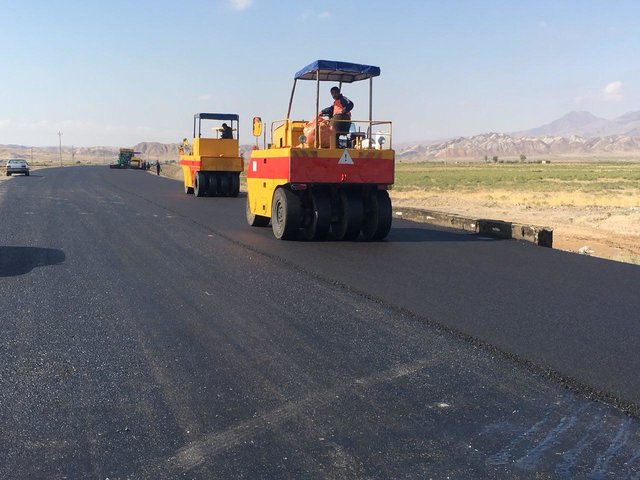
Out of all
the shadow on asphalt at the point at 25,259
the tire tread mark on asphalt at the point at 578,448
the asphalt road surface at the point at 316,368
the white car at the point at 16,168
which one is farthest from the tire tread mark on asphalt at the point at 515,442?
the white car at the point at 16,168

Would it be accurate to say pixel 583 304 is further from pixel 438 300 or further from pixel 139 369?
pixel 139 369

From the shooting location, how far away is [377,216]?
40.7ft

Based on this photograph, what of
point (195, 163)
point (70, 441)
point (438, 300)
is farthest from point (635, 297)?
point (195, 163)

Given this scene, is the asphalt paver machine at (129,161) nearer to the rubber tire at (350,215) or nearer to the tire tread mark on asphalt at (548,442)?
the rubber tire at (350,215)

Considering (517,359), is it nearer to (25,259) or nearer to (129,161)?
(25,259)

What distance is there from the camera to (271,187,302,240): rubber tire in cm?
1228

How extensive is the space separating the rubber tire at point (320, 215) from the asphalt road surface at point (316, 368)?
7.55 ft

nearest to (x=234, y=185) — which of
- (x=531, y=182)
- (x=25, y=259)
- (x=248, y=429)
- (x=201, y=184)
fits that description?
(x=201, y=184)

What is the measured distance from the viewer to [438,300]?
746cm

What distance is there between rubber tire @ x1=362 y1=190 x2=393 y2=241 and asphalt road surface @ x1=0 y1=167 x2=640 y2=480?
2.44m

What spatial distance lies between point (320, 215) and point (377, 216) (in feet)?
3.53

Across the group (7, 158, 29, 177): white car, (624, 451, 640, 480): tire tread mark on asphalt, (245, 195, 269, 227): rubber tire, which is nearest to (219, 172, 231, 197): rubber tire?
(245, 195, 269, 227): rubber tire

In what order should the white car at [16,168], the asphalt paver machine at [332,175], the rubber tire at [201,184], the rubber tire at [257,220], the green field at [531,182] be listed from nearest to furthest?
1. the asphalt paver machine at [332,175]
2. the rubber tire at [257,220]
3. the rubber tire at [201,184]
4. the green field at [531,182]
5. the white car at [16,168]

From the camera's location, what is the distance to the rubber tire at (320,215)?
12.3 metres
